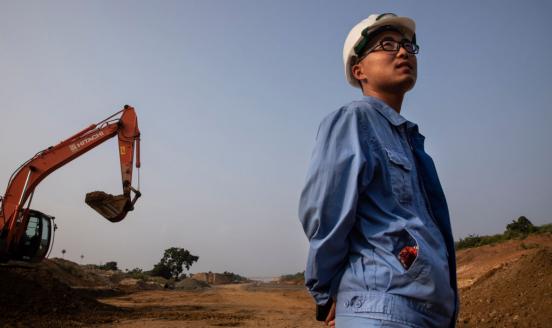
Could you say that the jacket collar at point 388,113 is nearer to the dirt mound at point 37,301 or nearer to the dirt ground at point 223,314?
the dirt ground at point 223,314

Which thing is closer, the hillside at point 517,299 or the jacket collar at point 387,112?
the jacket collar at point 387,112

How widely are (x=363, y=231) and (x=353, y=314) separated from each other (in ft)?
0.90

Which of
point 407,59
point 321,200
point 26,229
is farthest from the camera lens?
point 26,229

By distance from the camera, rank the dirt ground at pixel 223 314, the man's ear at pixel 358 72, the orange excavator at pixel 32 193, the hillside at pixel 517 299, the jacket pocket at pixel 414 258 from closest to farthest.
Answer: the jacket pocket at pixel 414 258, the man's ear at pixel 358 72, the hillside at pixel 517 299, the dirt ground at pixel 223 314, the orange excavator at pixel 32 193

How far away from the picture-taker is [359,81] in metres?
1.95

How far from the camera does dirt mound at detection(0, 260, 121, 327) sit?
352 inches

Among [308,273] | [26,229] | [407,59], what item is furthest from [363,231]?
[26,229]

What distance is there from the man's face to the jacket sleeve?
41 cm

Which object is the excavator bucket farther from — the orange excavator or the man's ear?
the man's ear

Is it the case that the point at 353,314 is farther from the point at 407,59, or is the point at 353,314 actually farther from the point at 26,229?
the point at 26,229

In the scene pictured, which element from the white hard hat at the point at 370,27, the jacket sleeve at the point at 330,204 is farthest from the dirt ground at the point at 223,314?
the jacket sleeve at the point at 330,204

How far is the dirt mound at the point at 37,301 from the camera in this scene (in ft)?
29.3

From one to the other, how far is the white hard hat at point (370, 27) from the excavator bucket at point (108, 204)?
33.9ft

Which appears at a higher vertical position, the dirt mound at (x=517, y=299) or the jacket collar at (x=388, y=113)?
the jacket collar at (x=388, y=113)
